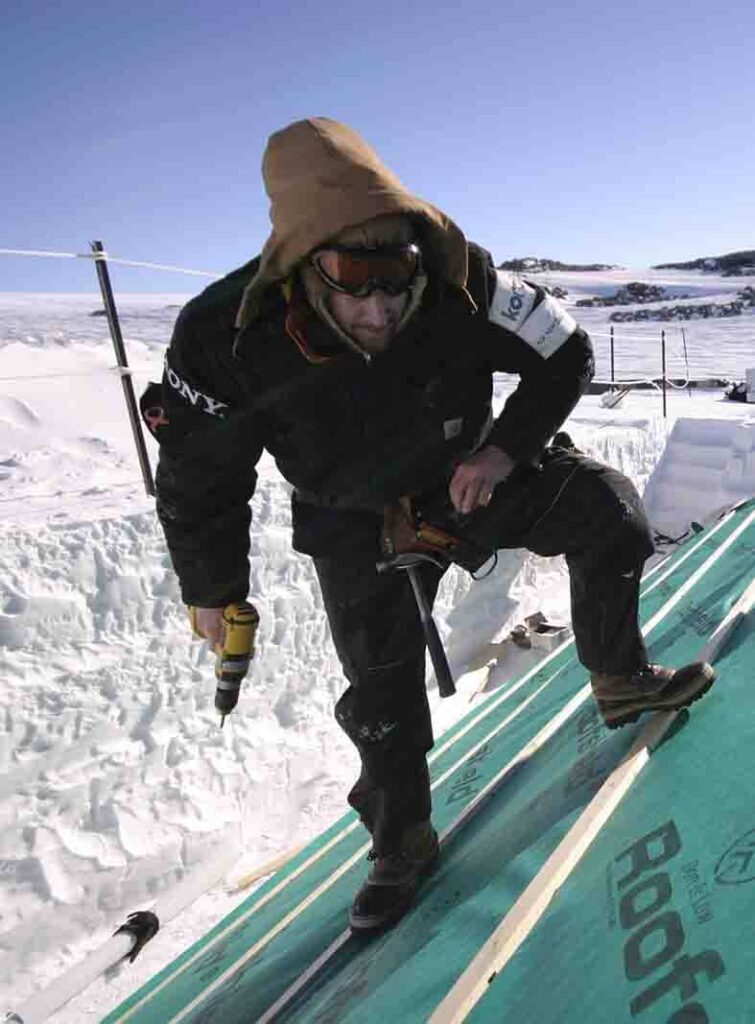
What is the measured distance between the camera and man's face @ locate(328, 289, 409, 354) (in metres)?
1.54

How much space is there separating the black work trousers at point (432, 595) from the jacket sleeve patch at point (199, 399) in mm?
408

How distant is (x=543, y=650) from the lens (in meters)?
5.51

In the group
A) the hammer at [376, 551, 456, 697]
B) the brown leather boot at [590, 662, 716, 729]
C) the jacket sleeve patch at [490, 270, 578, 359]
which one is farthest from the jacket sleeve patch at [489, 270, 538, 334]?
the brown leather boot at [590, 662, 716, 729]

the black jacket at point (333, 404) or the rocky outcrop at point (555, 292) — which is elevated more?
the rocky outcrop at point (555, 292)

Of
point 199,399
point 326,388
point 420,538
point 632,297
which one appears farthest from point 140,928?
point 632,297

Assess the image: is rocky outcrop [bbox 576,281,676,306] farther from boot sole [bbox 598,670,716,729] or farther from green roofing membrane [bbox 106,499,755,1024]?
boot sole [bbox 598,670,716,729]

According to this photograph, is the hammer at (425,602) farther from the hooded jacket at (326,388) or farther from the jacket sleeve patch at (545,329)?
the jacket sleeve patch at (545,329)

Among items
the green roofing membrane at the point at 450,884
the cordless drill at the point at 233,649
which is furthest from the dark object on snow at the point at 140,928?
the cordless drill at the point at 233,649

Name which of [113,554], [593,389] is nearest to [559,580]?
[113,554]

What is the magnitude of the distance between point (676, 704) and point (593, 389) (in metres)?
13.6

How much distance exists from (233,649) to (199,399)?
0.65 metres

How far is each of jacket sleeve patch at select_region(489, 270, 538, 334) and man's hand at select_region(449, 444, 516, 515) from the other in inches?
11.9

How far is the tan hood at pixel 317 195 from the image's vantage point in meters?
1.42

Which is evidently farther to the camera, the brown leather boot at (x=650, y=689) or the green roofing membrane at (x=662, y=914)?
the brown leather boot at (x=650, y=689)
